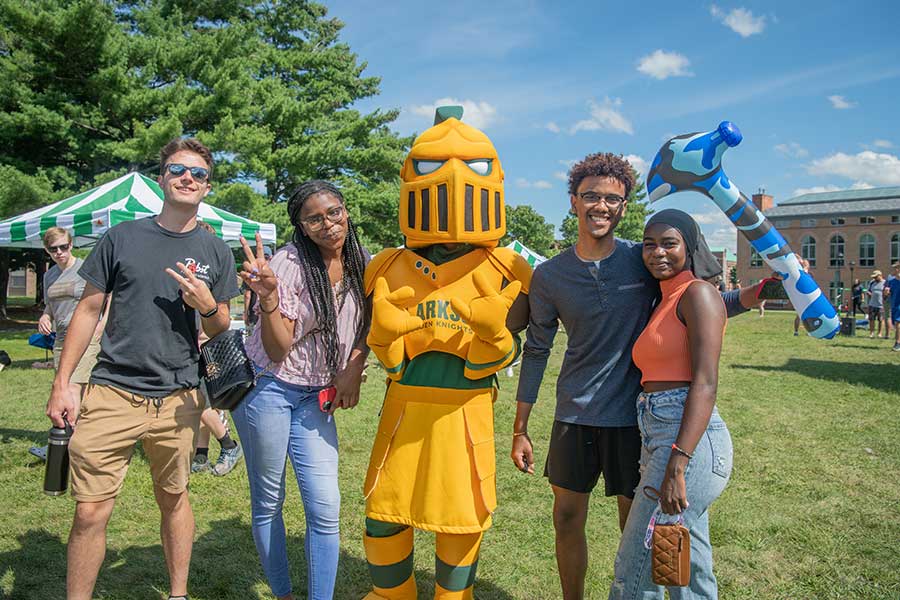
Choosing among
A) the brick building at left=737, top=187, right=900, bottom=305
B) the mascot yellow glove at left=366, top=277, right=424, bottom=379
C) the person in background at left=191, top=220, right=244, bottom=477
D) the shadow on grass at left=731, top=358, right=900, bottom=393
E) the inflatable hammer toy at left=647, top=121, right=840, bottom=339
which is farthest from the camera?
the brick building at left=737, top=187, right=900, bottom=305

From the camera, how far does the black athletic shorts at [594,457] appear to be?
2.51m

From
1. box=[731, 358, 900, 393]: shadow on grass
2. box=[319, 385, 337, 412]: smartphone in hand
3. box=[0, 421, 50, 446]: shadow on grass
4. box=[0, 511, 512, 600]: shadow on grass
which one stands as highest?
box=[319, 385, 337, 412]: smartphone in hand

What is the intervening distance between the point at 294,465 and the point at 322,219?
1026 mm

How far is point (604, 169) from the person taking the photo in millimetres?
2564

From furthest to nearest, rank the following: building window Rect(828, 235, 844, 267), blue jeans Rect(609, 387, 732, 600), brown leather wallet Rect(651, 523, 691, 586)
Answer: building window Rect(828, 235, 844, 267)
blue jeans Rect(609, 387, 732, 600)
brown leather wallet Rect(651, 523, 691, 586)

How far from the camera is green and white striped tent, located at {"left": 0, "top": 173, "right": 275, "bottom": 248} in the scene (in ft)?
23.0

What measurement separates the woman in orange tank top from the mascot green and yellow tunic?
60cm

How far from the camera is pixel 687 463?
206 centimetres

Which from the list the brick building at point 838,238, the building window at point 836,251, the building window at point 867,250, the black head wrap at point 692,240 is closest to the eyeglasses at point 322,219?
the black head wrap at point 692,240

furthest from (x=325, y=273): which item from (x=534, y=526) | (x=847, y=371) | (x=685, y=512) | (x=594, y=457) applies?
(x=847, y=371)

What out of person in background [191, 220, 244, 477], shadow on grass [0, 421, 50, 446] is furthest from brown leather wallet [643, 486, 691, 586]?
shadow on grass [0, 421, 50, 446]

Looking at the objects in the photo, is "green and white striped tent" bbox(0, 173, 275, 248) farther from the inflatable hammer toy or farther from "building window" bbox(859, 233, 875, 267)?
"building window" bbox(859, 233, 875, 267)

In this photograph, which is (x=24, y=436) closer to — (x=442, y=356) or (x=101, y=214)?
(x=101, y=214)

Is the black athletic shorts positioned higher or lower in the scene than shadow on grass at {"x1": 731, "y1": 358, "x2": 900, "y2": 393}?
higher
